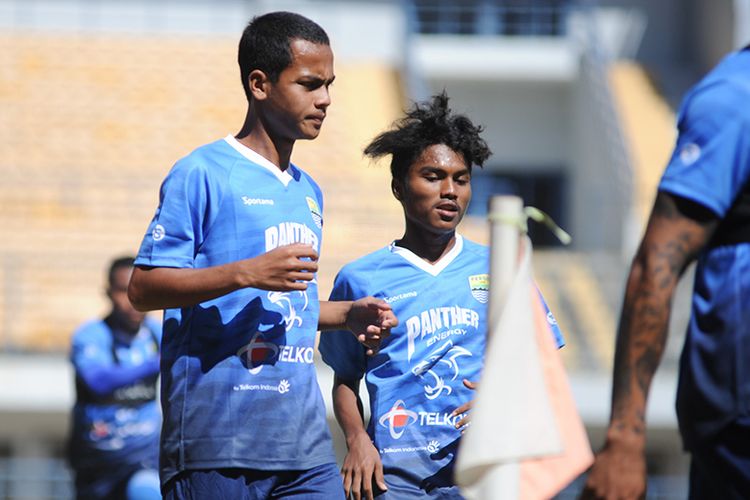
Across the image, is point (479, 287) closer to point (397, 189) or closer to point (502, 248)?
point (397, 189)

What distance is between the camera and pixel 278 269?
406 cm

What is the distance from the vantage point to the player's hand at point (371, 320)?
456 centimetres

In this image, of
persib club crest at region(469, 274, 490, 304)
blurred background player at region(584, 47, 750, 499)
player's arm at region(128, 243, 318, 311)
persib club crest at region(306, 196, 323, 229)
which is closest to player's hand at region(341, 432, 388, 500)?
persib club crest at region(469, 274, 490, 304)

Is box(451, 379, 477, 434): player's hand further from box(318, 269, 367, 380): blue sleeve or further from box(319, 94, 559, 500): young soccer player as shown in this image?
box(318, 269, 367, 380): blue sleeve

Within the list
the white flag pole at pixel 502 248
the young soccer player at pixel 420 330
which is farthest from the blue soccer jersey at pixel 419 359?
the white flag pole at pixel 502 248

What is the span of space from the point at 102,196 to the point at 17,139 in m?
3.27

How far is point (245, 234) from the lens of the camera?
14.4 ft

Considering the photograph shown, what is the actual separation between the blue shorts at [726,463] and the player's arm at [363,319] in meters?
1.52

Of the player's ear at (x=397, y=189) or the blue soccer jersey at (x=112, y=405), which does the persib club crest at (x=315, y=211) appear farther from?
the blue soccer jersey at (x=112, y=405)

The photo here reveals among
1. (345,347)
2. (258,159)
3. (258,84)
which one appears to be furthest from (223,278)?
(345,347)

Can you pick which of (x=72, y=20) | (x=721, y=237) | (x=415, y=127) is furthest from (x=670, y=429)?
(x=72, y=20)

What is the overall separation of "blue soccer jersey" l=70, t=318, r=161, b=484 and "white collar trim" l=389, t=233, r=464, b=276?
4.18m

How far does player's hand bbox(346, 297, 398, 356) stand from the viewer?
4559mm

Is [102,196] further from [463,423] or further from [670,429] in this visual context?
[463,423]
